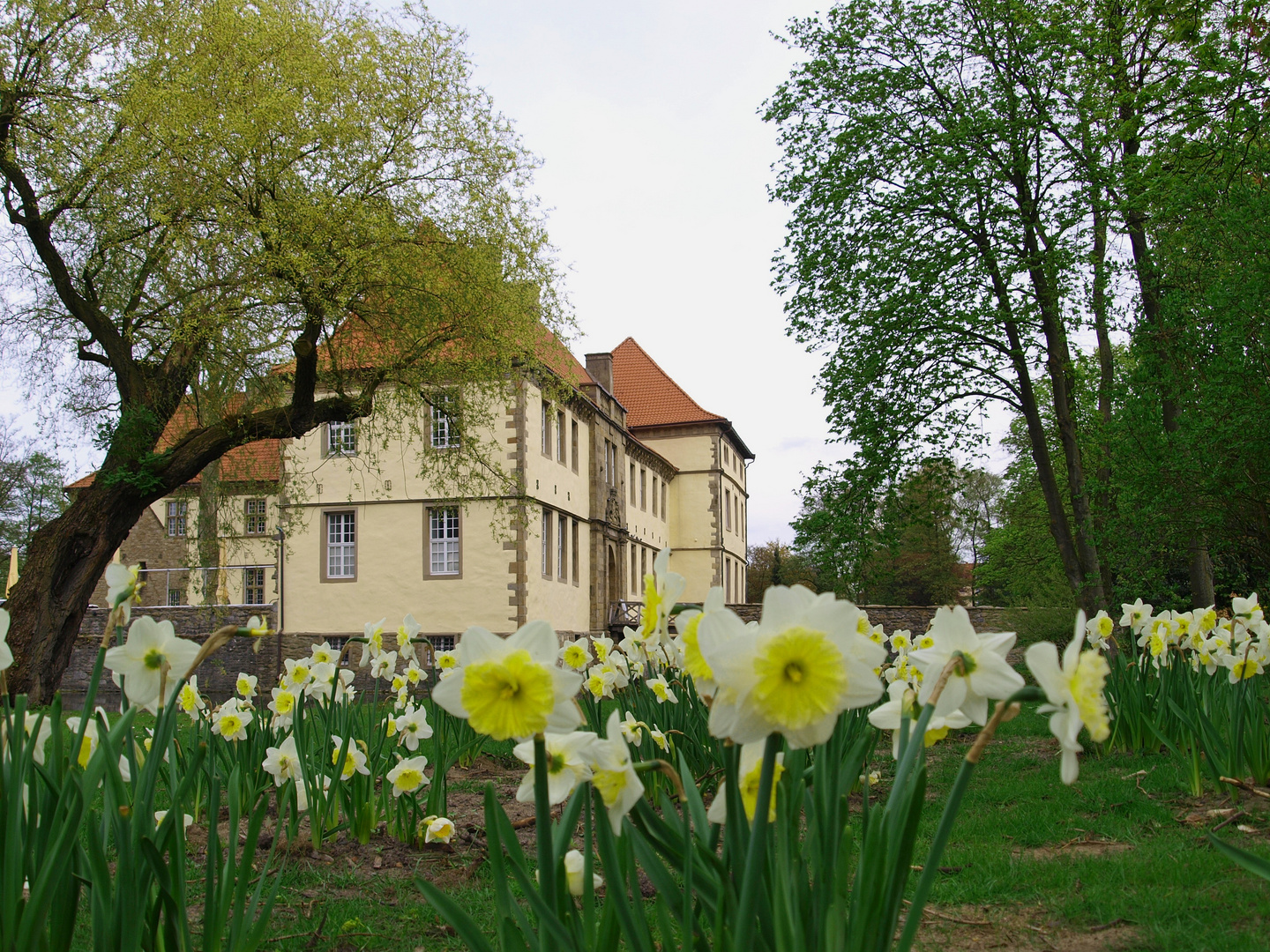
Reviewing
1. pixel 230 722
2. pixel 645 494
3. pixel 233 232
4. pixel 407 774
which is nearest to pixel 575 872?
pixel 407 774

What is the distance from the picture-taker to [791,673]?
1265 mm

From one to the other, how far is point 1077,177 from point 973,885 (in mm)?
14496

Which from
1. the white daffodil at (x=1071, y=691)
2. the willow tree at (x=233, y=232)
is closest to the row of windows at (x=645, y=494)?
the willow tree at (x=233, y=232)

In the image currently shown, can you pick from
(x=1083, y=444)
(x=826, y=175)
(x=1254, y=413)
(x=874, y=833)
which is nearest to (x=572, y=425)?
(x=826, y=175)

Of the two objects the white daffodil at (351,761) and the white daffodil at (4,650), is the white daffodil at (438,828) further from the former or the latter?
the white daffodil at (4,650)

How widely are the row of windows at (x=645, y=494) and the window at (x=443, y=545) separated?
11.6 m

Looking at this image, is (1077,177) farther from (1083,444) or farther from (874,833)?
(874,833)

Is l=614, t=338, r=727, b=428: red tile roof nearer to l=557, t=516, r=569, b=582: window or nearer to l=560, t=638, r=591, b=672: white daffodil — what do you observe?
l=557, t=516, r=569, b=582: window

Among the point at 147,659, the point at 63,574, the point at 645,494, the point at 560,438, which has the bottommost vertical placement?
the point at 147,659

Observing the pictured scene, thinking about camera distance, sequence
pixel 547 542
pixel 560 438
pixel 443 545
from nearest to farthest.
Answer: pixel 443 545
pixel 547 542
pixel 560 438

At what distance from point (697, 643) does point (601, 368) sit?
3332cm

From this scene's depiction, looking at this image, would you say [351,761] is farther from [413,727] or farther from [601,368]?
[601,368]

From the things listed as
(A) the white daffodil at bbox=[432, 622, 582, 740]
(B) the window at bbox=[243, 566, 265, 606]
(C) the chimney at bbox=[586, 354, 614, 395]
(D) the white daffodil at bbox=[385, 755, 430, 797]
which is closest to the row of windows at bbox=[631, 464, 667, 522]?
(C) the chimney at bbox=[586, 354, 614, 395]

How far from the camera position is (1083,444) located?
54.1 feet
